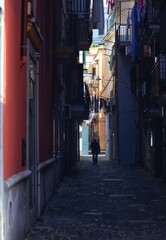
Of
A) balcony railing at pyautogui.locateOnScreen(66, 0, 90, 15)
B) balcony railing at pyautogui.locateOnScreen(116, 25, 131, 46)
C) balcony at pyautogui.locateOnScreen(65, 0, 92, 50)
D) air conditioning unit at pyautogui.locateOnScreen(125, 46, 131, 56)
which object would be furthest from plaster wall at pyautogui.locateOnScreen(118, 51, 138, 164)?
balcony railing at pyautogui.locateOnScreen(66, 0, 90, 15)

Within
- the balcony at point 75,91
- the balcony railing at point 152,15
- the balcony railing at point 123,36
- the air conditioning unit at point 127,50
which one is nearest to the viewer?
the balcony railing at point 152,15

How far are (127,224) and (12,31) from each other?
5.08m

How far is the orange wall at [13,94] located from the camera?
8.09 metres

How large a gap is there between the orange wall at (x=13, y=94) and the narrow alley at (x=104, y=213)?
6.40 feet

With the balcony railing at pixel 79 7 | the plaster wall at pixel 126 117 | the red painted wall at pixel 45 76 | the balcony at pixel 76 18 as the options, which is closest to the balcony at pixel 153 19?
the balcony at pixel 76 18

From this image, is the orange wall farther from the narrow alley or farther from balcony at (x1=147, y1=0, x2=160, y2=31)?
balcony at (x1=147, y1=0, x2=160, y2=31)

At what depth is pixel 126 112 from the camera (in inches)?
1518

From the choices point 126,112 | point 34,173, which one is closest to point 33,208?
point 34,173

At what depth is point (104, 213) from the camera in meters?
13.6

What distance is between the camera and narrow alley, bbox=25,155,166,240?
1062 centimetres

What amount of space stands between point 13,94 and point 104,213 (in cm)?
568

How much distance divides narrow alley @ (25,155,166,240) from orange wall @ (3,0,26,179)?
1.95 metres

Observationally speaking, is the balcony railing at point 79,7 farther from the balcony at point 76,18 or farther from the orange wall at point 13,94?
the orange wall at point 13,94

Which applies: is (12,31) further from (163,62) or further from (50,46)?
(163,62)
